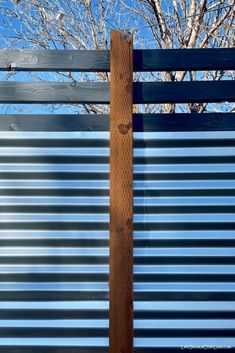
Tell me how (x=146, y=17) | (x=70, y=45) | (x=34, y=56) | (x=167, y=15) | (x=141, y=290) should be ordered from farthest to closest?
(x=70, y=45) → (x=146, y=17) → (x=167, y=15) → (x=34, y=56) → (x=141, y=290)

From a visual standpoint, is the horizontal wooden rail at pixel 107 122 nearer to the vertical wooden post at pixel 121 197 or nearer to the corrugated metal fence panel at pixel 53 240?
the corrugated metal fence panel at pixel 53 240

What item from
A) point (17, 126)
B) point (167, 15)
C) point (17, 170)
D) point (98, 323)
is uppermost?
point (167, 15)

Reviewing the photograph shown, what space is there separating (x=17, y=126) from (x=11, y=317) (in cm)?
128

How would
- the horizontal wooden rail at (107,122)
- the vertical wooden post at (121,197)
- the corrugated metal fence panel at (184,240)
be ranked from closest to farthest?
the vertical wooden post at (121,197)
the corrugated metal fence panel at (184,240)
the horizontal wooden rail at (107,122)

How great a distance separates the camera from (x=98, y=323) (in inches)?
112

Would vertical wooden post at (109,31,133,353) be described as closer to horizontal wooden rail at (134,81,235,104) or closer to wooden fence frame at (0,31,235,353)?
wooden fence frame at (0,31,235,353)

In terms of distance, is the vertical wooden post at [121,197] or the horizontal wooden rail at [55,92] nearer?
the vertical wooden post at [121,197]

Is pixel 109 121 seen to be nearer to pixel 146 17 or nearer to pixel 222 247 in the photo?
pixel 222 247

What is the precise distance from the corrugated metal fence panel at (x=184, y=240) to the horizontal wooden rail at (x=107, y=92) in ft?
0.80

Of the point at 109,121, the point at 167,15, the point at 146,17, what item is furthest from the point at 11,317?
the point at 146,17

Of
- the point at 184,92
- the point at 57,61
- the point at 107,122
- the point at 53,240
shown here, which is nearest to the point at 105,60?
the point at 57,61

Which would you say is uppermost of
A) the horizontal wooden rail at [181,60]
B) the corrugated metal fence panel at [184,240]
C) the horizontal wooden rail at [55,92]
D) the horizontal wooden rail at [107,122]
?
the horizontal wooden rail at [181,60]

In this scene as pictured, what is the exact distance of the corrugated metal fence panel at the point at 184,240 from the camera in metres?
2.84

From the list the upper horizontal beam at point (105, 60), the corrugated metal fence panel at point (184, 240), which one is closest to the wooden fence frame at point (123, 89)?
the upper horizontal beam at point (105, 60)
